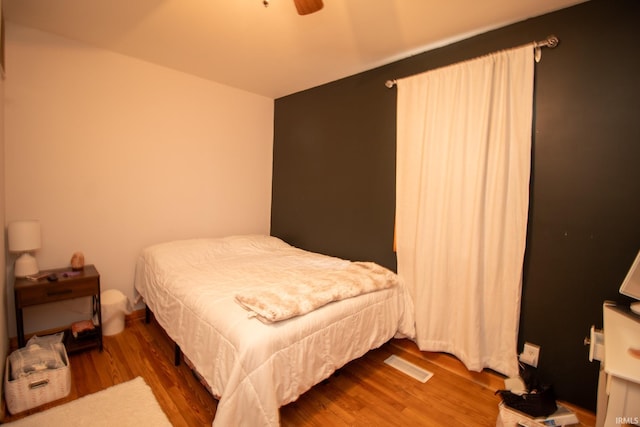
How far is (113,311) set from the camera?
8.17 feet

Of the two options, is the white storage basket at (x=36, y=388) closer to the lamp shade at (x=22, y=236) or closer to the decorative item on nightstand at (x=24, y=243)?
the decorative item on nightstand at (x=24, y=243)

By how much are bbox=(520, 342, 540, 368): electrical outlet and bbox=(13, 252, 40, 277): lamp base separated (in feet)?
11.7

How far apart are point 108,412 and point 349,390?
4.76 ft

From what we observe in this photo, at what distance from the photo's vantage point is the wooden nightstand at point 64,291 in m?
2.01

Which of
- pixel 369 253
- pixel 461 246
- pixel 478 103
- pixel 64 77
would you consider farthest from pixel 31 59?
pixel 461 246

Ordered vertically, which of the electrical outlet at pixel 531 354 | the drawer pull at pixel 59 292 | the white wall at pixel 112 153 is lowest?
the electrical outlet at pixel 531 354

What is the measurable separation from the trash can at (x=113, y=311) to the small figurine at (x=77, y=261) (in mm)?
340

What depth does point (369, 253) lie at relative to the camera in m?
2.85

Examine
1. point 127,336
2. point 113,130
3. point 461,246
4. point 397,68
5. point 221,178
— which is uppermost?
point 397,68

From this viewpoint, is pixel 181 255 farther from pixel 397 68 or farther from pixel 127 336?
pixel 397 68

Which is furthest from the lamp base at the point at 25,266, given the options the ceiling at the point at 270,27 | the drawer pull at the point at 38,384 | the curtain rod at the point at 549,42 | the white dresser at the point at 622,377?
the curtain rod at the point at 549,42

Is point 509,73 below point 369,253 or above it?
above

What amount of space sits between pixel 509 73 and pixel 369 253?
5.89 ft

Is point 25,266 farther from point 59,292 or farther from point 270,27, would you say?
point 270,27
